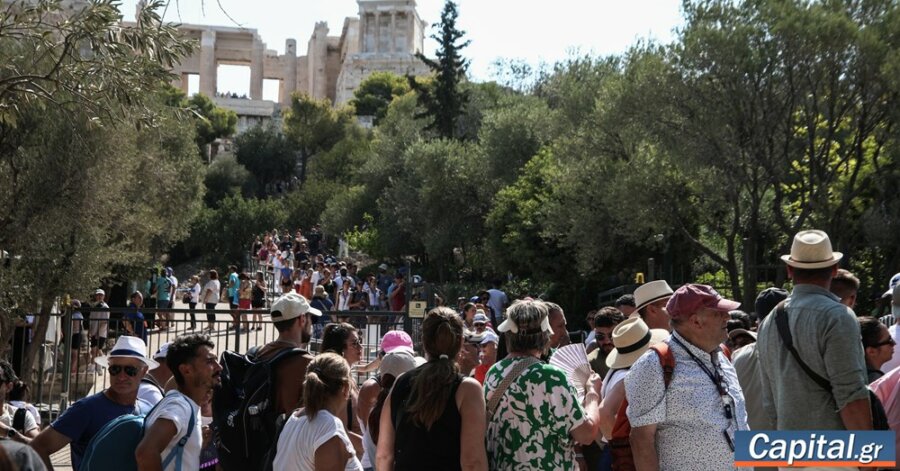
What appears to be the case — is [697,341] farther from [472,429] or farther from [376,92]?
[376,92]

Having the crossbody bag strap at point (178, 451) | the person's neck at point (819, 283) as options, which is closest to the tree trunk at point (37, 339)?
the crossbody bag strap at point (178, 451)

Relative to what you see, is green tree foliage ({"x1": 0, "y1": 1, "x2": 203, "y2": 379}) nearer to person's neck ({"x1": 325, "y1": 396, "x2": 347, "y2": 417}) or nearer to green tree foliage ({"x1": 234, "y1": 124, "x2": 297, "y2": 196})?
person's neck ({"x1": 325, "y1": 396, "x2": 347, "y2": 417})

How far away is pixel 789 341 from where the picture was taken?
16.9 feet

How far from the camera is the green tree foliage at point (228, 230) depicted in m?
56.8

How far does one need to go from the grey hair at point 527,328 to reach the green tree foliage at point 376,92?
314ft

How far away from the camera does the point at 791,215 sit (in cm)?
2805

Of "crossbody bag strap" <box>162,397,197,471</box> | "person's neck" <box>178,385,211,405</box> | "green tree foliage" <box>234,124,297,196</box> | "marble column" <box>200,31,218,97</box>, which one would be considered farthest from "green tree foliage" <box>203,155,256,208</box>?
"marble column" <box>200,31,218,97</box>

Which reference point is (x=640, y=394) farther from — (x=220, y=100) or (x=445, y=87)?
(x=220, y=100)

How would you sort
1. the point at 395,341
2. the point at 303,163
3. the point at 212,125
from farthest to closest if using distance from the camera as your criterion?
1. the point at 212,125
2. the point at 303,163
3. the point at 395,341

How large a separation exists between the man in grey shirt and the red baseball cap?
0.37 m

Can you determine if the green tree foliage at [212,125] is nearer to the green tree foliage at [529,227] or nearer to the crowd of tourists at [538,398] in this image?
the green tree foliage at [529,227]

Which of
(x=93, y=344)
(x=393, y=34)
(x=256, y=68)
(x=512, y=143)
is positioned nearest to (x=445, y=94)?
(x=512, y=143)

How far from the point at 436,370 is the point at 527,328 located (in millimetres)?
504

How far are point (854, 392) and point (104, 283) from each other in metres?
21.3
